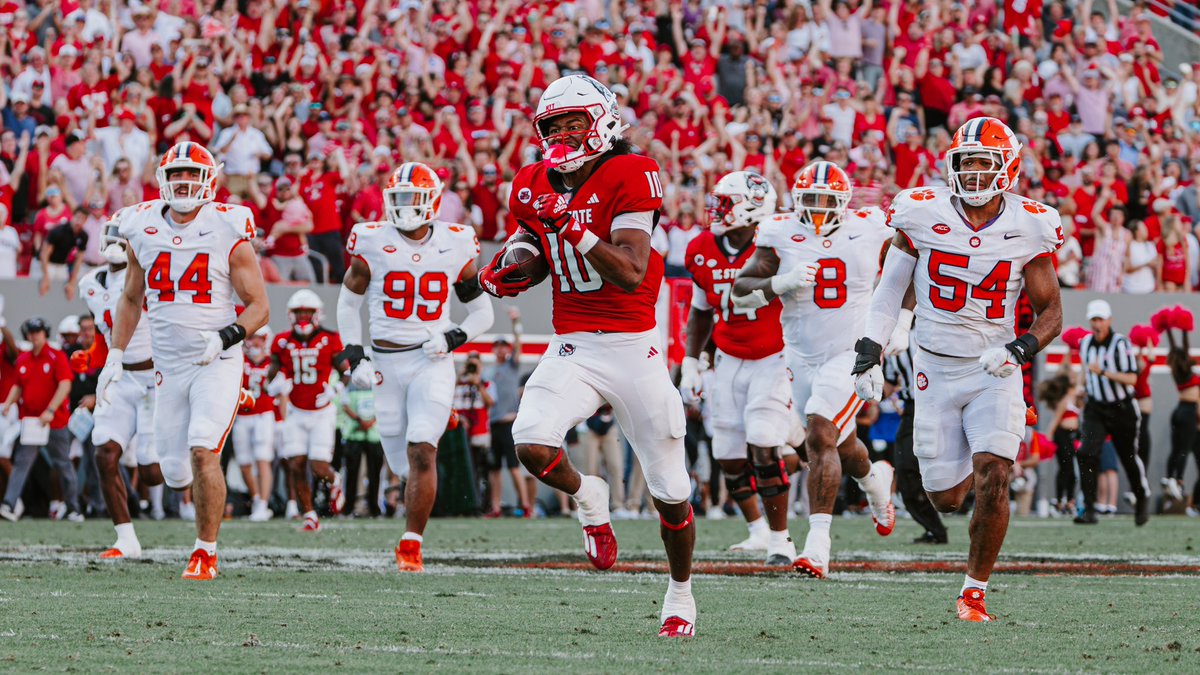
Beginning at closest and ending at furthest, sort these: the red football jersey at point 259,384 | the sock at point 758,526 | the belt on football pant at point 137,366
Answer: the belt on football pant at point 137,366 < the sock at point 758,526 < the red football jersey at point 259,384

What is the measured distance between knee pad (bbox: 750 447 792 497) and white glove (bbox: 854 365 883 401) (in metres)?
2.62

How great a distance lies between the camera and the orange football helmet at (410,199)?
9.40 m

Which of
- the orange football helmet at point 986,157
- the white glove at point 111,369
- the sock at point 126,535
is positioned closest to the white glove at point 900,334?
the orange football helmet at point 986,157

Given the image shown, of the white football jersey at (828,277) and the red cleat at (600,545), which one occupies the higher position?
the white football jersey at (828,277)

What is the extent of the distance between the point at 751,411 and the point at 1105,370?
230 inches

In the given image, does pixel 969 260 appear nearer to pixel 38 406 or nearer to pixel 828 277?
pixel 828 277

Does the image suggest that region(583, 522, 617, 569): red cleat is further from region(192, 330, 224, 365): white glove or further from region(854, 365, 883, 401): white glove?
region(192, 330, 224, 365): white glove

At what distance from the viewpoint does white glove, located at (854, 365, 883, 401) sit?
22.1 feet

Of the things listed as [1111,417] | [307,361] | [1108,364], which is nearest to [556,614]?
[307,361]

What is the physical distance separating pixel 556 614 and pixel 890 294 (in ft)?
6.04

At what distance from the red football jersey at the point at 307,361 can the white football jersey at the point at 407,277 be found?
4.24 metres

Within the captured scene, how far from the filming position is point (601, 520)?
20.6 ft

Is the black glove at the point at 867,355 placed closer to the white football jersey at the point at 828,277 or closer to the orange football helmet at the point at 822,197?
the white football jersey at the point at 828,277

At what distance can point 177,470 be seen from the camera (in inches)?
336
